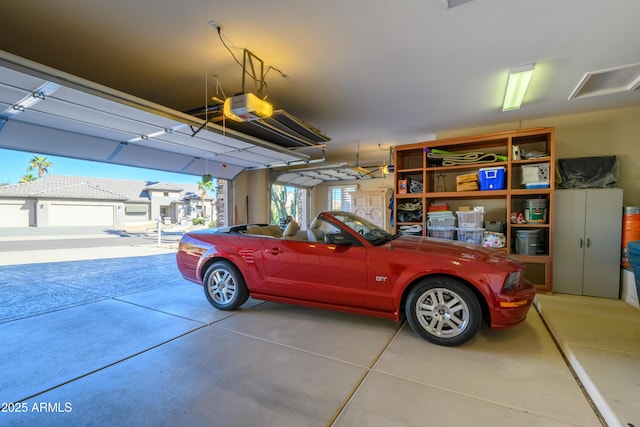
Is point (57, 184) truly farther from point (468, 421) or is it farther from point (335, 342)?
point (468, 421)

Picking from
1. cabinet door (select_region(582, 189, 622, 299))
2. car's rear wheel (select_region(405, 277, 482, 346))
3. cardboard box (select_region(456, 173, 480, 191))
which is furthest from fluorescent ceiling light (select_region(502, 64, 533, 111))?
car's rear wheel (select_region(405, 277, 482, 346))

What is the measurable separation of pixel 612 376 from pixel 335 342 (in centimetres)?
193

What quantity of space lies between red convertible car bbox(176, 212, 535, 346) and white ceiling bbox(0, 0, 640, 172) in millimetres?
1725

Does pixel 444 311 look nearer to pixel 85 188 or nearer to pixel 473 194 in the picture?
pixel 473 194

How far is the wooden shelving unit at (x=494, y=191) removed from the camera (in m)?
3.92

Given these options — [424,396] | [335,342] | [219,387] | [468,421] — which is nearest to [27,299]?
[219,387]

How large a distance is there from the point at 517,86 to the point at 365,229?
8.46ft

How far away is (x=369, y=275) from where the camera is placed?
97.5 inches

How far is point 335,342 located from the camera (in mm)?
2322

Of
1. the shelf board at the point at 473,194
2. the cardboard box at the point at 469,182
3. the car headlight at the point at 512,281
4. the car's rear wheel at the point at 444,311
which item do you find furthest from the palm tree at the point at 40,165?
the car headlight at the point at 512,281

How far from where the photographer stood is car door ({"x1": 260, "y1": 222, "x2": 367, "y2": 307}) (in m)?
2.54

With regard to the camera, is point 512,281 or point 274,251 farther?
point 274,251

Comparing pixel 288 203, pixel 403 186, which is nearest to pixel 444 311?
pixel 403 186

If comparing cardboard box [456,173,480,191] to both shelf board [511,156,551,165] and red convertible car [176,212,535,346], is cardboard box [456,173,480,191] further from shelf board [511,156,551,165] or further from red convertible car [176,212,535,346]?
red convertible car [176,212,535,346]
